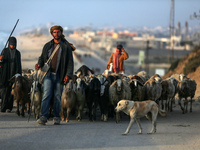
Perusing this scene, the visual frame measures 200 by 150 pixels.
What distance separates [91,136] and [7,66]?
6.21 metres

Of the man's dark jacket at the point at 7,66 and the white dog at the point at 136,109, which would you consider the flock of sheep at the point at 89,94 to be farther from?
the white dog at the point at 136,109

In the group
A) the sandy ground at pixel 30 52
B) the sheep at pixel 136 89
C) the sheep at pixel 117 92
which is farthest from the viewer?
the sandy ground at pixel 30 52

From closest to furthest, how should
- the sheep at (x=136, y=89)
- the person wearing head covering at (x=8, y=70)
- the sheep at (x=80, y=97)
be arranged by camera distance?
A: the sheep at (x=80, y=97), the sheep at (x=136, y=89), the person wearing head covering at (x=8, y=70)

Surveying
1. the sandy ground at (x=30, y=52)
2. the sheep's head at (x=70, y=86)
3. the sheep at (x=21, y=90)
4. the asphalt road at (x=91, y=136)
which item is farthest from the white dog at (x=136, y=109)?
the sandy ground at (x=30, y=52)

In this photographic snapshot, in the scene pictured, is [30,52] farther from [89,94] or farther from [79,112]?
[79,112]

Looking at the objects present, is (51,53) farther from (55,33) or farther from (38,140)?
(38,140)

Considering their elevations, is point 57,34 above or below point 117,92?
above

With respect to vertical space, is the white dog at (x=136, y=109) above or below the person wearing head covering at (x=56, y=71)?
below

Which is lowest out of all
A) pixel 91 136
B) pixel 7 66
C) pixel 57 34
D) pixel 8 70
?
pixel 91 136

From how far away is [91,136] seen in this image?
35.3 feet

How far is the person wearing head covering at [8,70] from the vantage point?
16.0 m

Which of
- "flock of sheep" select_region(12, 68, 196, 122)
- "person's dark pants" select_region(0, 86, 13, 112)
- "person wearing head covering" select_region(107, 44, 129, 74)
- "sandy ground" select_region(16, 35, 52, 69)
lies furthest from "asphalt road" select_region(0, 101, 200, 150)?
"sandy ground" select_region(16, 35, 52, 69)

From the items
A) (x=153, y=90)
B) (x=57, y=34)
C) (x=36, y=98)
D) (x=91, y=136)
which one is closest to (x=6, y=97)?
(x=36, y=98)

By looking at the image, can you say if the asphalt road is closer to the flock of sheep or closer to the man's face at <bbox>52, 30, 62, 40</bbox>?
the flock of sheep
